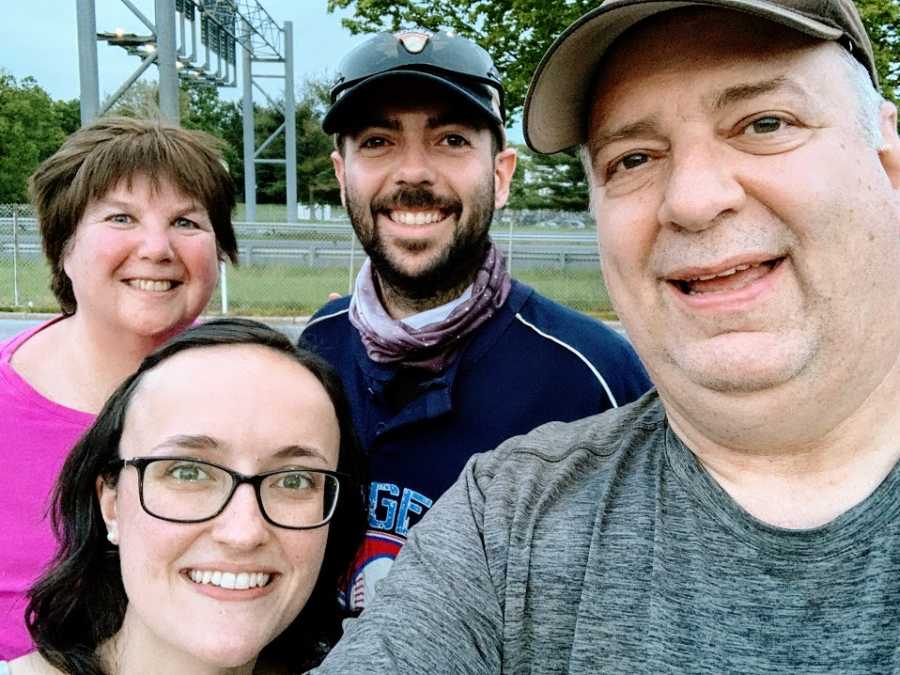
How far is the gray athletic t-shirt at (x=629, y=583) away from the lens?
52.6 inches

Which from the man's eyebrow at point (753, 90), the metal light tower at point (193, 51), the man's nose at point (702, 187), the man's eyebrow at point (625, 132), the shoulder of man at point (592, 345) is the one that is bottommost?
the shoulder of man at point (592, 345)

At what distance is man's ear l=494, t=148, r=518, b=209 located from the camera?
2.74m

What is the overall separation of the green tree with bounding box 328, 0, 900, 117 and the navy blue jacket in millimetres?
11269

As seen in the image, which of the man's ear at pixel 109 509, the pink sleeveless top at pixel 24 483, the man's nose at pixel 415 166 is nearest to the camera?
the man's ear at pixel 109 509

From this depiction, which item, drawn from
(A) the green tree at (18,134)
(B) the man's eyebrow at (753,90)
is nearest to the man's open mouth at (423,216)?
(B) the man's eyebrow at (753,90)

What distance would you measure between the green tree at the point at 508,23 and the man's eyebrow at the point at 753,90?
39.4ft

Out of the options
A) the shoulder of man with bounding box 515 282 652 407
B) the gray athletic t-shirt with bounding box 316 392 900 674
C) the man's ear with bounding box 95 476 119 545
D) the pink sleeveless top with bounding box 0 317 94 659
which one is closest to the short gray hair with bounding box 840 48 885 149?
the gray athletic t-shirt with bounding box 316 392 900 674

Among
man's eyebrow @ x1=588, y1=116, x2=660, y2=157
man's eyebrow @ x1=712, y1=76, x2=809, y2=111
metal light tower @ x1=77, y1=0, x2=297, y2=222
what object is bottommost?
man's eyebrow @ x1=588, y1=116, x2=660, y2=157

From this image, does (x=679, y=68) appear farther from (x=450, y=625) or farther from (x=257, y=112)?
(x=257, y=112)

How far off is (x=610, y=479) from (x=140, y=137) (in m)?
2.04

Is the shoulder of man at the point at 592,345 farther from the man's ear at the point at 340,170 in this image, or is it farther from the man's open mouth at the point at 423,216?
the man's ear at the point at 340,170

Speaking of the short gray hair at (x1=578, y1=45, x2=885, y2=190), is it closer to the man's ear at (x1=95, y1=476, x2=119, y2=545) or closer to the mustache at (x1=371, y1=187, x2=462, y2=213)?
the mustache at (x1=371, y1=187, x2=462, y2=213)

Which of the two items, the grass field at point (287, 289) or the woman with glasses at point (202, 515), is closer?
the woman with glasses at point (202, 515)

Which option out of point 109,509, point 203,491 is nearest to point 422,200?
point 203,491
